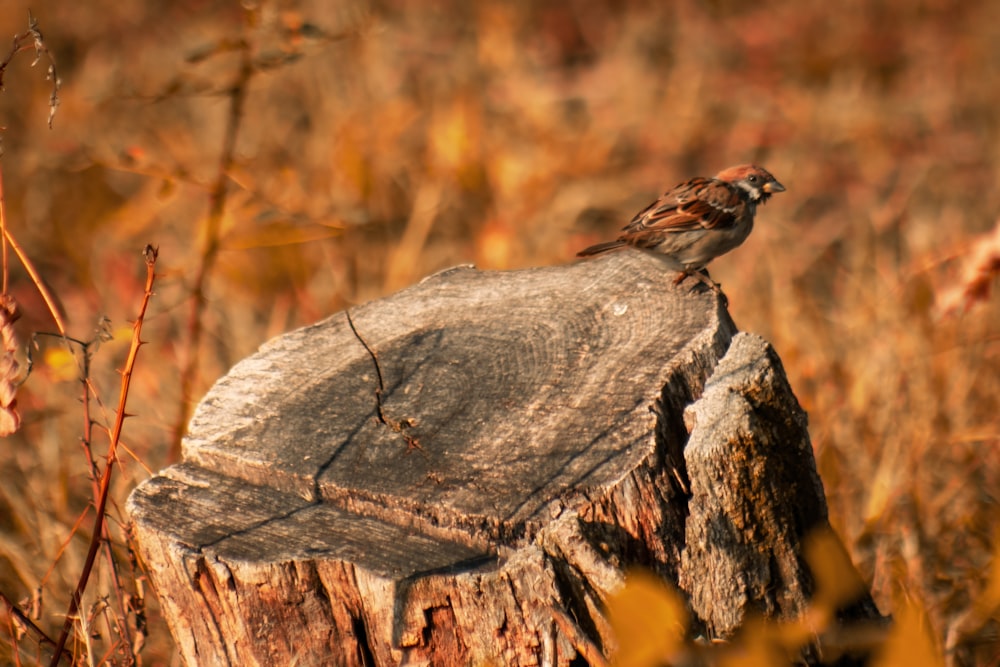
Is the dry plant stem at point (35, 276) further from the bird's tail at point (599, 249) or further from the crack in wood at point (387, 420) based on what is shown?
the bird's tail at point (599, 249)

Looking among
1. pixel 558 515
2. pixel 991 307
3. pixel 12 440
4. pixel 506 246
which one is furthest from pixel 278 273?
pixel 558 515

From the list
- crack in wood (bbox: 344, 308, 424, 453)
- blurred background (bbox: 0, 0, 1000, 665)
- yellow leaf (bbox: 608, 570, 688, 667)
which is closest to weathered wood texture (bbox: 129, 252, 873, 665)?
crack in wood (bbox: 344, 308, 424, 453)

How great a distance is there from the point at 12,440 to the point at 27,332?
128cm

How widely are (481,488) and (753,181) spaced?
78.5 inches

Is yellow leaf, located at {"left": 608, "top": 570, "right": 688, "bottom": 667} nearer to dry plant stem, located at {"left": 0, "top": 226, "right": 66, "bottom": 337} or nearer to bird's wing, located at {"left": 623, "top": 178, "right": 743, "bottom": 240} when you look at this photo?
dry plant stem, located at {"left": 0, "top": 226, "right": 66, "bottom": 337}

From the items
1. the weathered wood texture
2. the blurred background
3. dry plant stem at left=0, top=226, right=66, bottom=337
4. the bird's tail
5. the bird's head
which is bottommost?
the weathered wood texture

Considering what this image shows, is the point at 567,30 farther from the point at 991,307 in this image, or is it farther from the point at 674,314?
the point at 674,314

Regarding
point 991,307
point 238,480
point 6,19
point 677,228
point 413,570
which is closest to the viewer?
point 413,570

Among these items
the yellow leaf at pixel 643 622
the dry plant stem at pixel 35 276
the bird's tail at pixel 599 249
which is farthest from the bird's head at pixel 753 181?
the yellow leaf at pixel 643 622

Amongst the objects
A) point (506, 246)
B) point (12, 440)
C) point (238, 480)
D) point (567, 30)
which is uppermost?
point (567, 30)

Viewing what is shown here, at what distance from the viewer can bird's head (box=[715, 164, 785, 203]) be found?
3686 millimetres

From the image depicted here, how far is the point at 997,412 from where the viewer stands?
176 inches

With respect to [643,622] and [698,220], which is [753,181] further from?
[643,622]

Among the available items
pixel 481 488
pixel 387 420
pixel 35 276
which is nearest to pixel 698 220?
pixel 387 420
